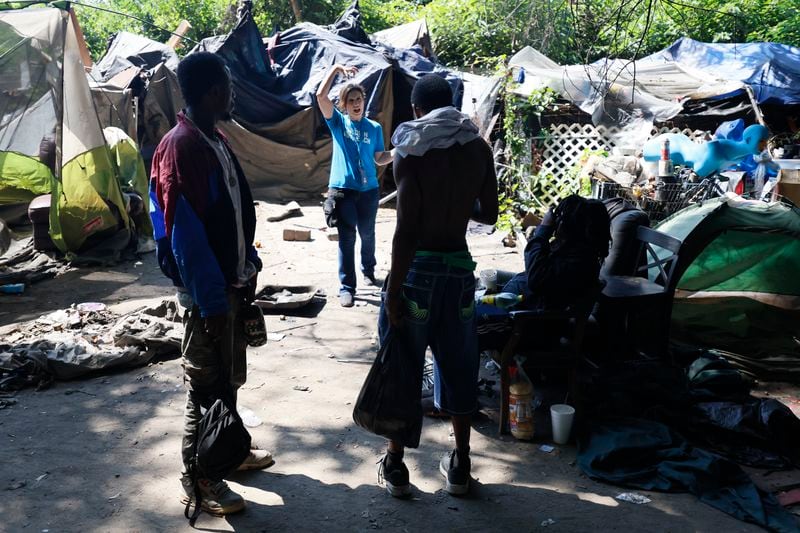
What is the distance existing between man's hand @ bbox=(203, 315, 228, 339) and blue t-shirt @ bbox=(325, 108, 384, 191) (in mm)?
3522

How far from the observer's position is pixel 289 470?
3.56 metres

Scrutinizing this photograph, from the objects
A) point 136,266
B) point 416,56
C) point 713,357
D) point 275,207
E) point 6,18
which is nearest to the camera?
point 713,357

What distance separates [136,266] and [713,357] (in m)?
6.22

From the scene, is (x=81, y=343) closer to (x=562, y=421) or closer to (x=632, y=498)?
(x=562, y=421)

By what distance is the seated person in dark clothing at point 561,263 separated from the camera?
395 cm

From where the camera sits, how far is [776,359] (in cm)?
496

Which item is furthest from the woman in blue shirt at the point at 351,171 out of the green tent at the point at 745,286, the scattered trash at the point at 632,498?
the scattered trash at the point at 632,498

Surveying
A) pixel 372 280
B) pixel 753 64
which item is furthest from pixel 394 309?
pixel 753 64

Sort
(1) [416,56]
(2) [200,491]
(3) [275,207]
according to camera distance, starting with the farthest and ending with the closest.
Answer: (1) [416,56]
(3) [275,207]
(2) [200,491]

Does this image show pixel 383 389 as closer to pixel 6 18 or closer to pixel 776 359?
pixel 776 359

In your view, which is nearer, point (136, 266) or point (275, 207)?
point (136, 266)

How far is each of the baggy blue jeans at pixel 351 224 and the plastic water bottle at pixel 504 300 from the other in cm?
235

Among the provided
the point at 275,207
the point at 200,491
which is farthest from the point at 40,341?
the point at 275,207

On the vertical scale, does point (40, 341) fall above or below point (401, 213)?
below
